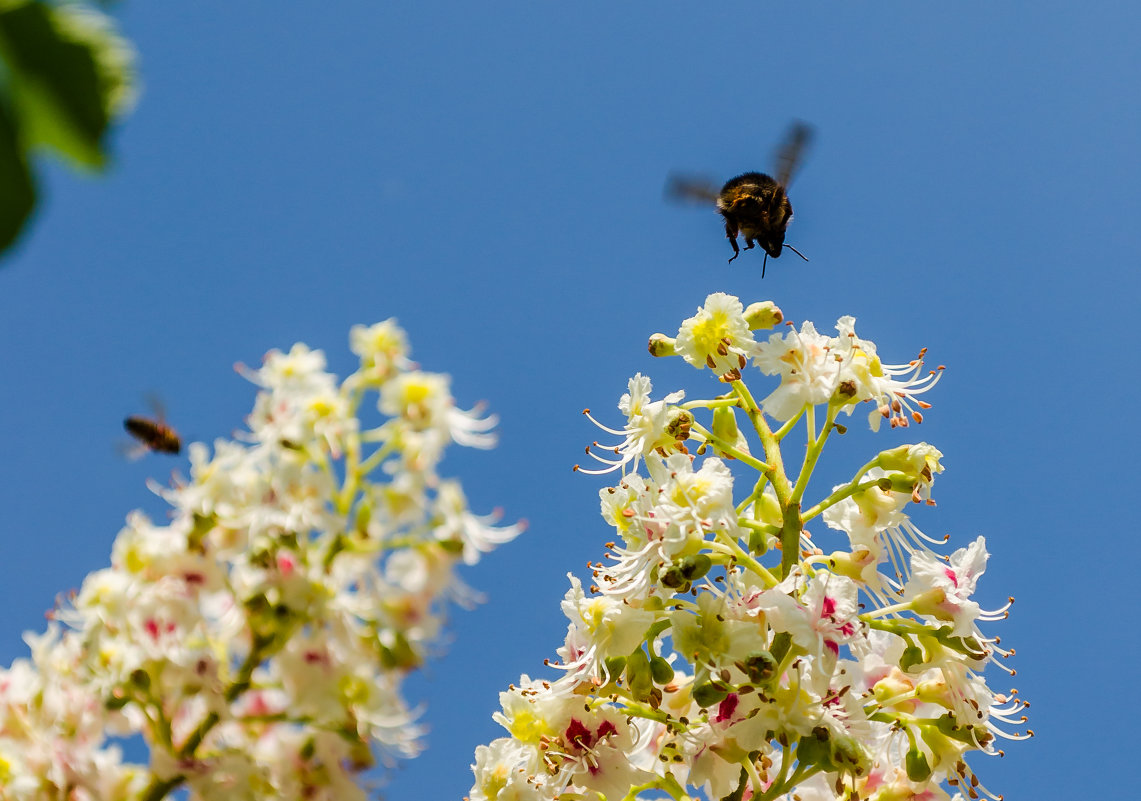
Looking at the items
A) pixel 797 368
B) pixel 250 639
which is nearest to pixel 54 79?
pixel 250 639

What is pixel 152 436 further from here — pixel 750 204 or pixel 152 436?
pixel 750 204

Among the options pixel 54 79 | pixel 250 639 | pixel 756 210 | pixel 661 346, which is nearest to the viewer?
pixel 54 79

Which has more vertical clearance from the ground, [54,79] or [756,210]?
[756,210]

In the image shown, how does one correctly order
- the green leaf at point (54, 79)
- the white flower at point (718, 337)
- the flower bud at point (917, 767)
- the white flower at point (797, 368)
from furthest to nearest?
the white flower at point (718, 337) → the white flower at point (797, 368) → the flower bud at point (917, 767) → the green leaf at point (54, 79)

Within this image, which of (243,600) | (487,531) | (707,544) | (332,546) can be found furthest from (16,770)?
(707,544)

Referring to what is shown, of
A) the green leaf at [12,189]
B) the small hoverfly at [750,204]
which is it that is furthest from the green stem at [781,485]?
the green leaf at [12,189]

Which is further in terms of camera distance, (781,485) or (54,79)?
(781,485)

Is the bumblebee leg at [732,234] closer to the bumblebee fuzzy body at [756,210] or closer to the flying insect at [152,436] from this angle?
the bumblebee fuzzy body at [756,210]

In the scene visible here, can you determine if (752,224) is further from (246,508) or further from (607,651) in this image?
(246,508)
